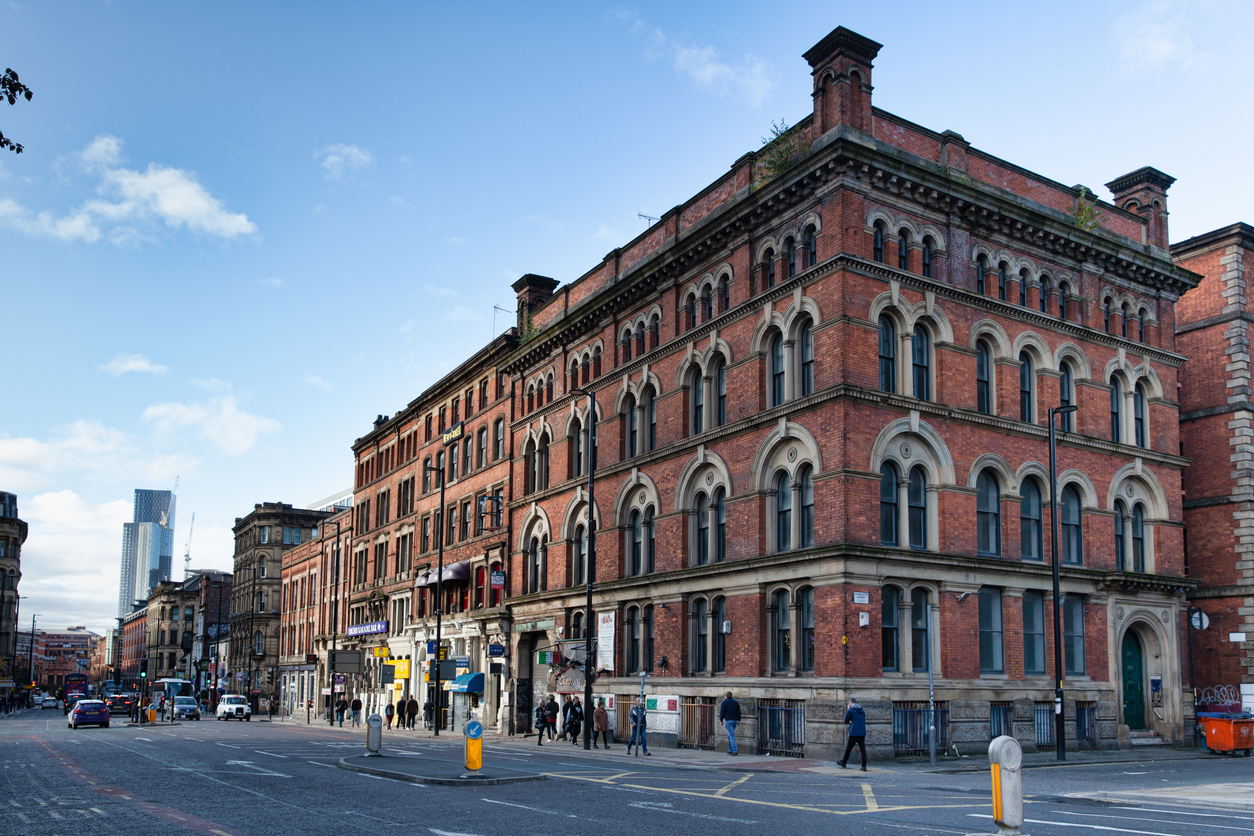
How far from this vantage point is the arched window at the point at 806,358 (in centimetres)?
3036

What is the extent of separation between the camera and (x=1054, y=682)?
31.2 meters

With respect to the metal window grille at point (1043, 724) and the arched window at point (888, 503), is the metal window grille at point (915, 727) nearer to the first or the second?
the metal window grille at point (1043, 724)

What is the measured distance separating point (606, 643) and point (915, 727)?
42.8 ft

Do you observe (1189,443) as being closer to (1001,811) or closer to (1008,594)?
(1008,594)

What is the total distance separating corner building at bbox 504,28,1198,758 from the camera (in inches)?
1129

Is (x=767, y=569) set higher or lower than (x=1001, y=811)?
higher

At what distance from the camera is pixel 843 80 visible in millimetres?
29969

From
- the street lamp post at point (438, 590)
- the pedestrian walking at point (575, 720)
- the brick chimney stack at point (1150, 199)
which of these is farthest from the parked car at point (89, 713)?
the brick chimney stack at point (1150, 199)

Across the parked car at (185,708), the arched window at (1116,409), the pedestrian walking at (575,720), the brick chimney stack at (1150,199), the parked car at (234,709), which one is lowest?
the parked car at (185,708)

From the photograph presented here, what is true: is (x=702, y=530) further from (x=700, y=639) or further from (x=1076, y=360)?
(x=1076, y=360)

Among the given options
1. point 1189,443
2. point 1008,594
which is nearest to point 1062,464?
point 1008,594

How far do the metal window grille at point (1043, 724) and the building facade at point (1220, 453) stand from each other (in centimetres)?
901

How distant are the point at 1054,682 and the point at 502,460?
1044 inches

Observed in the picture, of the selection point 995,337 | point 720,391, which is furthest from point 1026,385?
point 720,391
